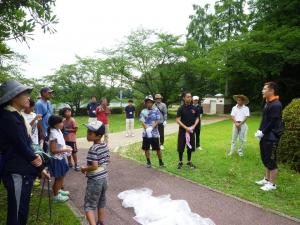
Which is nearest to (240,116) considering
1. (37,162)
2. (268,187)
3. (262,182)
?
(262,182)

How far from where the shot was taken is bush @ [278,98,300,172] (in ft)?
24.5

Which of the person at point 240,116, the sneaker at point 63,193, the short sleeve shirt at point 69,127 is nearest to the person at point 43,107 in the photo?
the short sleeve shirt at point 69,127

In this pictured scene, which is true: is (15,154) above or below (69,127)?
above

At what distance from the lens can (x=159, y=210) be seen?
468 cm

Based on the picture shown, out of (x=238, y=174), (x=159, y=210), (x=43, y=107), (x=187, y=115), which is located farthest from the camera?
(x=187, y=115)

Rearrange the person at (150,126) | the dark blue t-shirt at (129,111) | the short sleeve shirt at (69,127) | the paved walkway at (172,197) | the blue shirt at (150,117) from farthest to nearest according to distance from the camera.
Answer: the dark blue t-shirt at (129,111), the blue shirt at (150,117), the person at (150,126), the short sleeve shirt at (69,127), the paved walkway at (172,197)

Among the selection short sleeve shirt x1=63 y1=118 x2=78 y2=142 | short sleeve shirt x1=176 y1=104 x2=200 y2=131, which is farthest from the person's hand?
short sleeve shirt x1=176 y1=104 x2=200 y2=131

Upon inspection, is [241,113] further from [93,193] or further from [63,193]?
[93,193]

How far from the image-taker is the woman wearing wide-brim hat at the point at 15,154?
10.3 feet

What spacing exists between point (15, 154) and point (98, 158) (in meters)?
1.07

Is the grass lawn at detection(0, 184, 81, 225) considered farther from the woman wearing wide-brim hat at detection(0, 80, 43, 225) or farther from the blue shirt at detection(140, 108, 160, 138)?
the blue shirt at detection(140, 108, 160, 138)

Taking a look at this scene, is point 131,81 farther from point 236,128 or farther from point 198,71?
point 236,128

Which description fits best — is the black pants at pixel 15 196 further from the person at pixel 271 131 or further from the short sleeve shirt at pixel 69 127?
the person at pixel 271 131

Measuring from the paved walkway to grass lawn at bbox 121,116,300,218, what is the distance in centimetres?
33
